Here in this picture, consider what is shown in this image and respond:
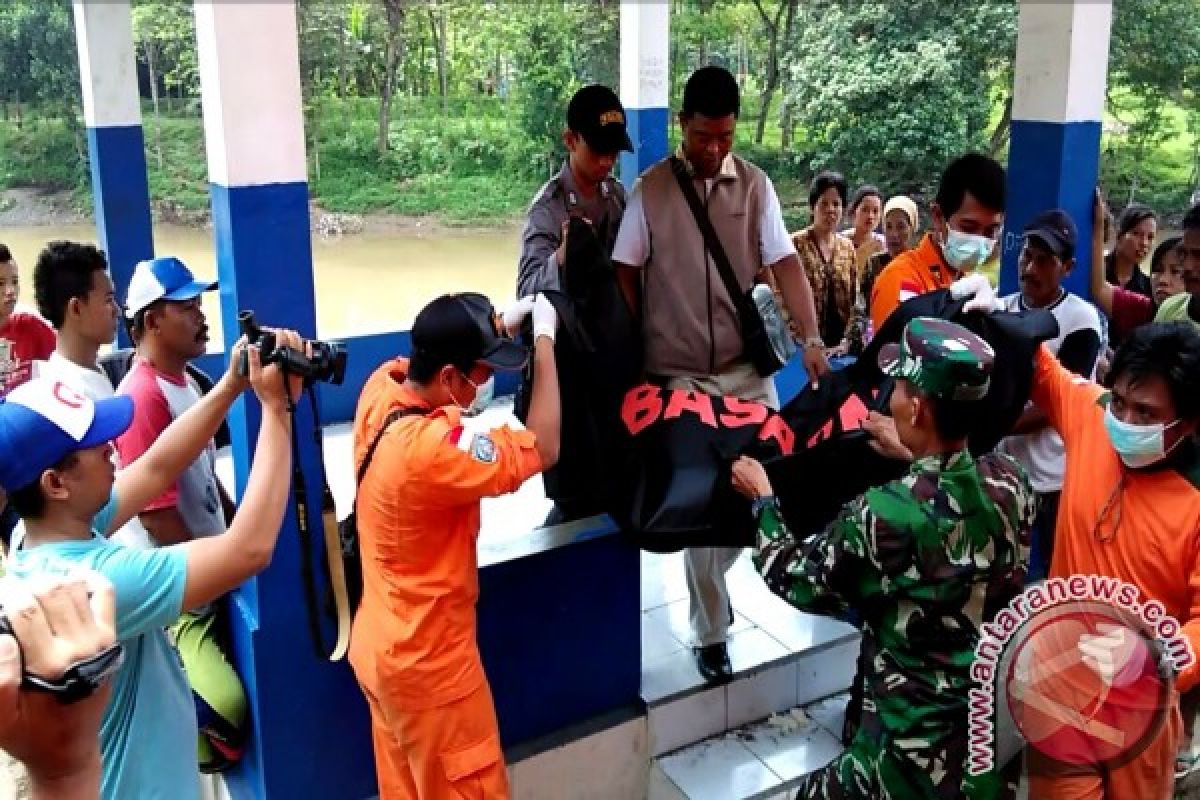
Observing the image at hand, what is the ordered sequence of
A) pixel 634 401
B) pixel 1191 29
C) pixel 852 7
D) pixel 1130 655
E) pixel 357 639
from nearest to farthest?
1. pixel 1130 655
2. pixel 357 639
3. pixel 634 401
4. pixel 1191 29
5. pixel 852 7

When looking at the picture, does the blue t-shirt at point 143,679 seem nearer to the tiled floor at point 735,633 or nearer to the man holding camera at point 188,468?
the man holding camera at point 188,468

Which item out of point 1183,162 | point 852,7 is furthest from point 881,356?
point 1183,162

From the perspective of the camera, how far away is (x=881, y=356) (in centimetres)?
242

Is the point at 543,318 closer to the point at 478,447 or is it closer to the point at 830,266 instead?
the point at 478,447

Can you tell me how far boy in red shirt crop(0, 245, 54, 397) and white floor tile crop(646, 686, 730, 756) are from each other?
9.00 ft

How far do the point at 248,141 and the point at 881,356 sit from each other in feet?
5.28

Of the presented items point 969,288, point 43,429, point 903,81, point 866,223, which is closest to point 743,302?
point 969,288

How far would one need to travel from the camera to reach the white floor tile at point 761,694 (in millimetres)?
3567

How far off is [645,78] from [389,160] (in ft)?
48.4

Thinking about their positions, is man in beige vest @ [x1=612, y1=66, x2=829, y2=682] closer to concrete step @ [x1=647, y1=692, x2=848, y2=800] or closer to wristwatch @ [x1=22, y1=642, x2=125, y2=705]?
concrete step @ [x1=647, y1=692, x2=848, y2=800]

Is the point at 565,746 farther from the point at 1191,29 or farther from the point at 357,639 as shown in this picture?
the point at 1191,29

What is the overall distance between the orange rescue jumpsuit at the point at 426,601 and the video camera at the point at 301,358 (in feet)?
0.80

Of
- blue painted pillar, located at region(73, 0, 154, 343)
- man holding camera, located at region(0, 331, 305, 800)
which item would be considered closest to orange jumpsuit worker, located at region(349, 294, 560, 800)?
man holding camera, located at region(0, 331, 305, 800)

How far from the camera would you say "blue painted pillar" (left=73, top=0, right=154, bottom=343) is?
19.9ft
